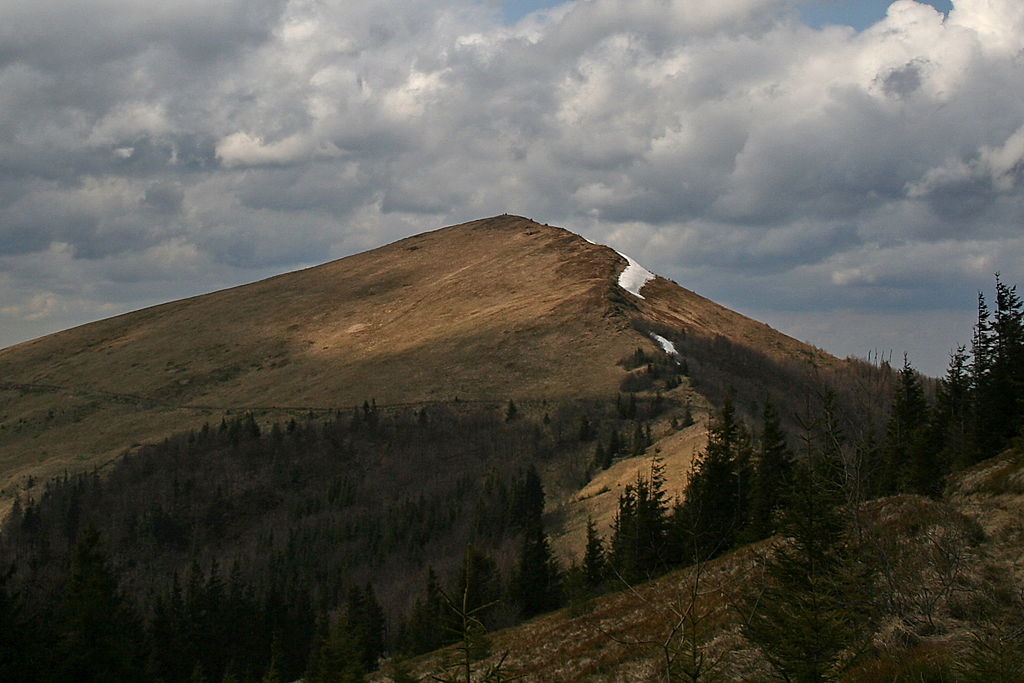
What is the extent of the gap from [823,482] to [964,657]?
6678 mm

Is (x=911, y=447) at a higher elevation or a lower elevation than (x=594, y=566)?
higher

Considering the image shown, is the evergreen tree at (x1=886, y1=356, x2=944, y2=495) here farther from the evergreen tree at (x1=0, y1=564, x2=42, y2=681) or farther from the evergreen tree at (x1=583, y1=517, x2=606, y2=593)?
the evergreen tree at (x1=0, y1=564, x2=42, y2=681)

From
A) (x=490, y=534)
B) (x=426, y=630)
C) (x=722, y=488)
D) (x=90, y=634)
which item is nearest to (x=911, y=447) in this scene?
(x=722, y=488)

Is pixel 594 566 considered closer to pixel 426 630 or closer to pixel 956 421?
pixel 426 630

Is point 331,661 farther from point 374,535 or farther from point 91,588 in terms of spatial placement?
point 374,535

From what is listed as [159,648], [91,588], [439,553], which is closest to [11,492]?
[439,553]

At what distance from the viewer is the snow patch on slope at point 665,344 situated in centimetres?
17650

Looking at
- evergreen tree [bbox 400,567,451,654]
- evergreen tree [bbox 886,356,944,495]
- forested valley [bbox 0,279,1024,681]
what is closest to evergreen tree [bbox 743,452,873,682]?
forested valley [bbox 0,279,1024,681]

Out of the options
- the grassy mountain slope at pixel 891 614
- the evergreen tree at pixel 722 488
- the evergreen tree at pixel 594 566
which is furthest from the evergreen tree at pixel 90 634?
the evergreen tree at pixel 722 488

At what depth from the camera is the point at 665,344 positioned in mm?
182375

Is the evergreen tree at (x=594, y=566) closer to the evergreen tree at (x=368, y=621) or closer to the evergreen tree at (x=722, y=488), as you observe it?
the evergreen tree at (x=722, y=488)

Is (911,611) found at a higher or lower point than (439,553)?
higher

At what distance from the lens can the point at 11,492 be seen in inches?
6324

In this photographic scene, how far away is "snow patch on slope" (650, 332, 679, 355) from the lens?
579 ft
